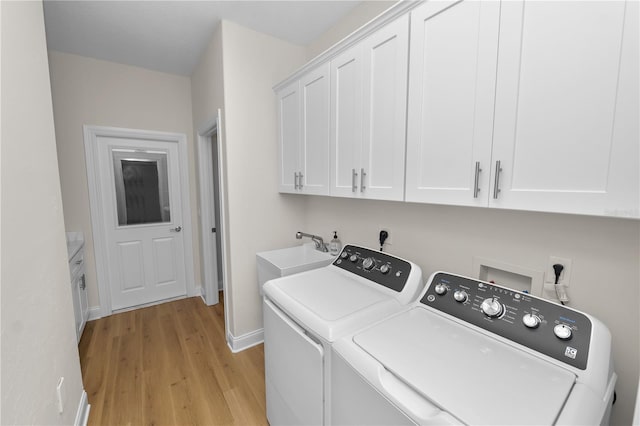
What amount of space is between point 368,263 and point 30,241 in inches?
61.1

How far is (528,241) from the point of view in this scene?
1148 mm

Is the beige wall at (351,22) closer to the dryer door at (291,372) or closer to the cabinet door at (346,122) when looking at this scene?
the cabinet door at (346,122)

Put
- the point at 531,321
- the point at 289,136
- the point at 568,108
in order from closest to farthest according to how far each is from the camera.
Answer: the point at 568,108
the point at 531,321
the point at 289,136

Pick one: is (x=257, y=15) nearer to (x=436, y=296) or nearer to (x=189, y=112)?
(x=189, y=112)

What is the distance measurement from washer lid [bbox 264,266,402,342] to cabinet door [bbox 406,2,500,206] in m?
0.53

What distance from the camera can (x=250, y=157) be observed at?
2309mm

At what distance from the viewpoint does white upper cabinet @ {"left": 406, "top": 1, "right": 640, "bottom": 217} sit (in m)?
0.74

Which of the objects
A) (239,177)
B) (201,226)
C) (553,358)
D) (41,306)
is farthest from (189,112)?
(553,358)

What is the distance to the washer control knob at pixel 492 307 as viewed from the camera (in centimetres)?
102

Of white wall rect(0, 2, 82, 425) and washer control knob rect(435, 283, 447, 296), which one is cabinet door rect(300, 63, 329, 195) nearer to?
washer control knob rect(435, 283, 447, 296)

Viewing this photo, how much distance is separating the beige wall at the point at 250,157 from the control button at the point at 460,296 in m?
1.70

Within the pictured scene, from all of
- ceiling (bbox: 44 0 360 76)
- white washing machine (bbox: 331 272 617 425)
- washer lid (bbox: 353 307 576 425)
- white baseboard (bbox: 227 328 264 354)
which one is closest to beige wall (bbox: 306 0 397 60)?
ceiling (bbox: 44 0 360 76)

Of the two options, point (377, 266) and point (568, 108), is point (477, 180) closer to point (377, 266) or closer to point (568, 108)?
point (568, 108)

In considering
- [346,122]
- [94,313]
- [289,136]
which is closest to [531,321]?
[346,122]
